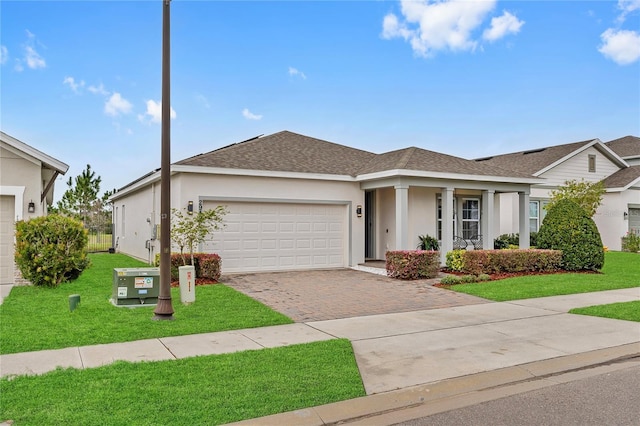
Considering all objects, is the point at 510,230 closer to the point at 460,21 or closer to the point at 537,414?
the point at 460,21

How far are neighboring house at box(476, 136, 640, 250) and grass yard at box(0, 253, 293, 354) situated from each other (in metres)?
16.6

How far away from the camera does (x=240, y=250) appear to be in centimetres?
1498

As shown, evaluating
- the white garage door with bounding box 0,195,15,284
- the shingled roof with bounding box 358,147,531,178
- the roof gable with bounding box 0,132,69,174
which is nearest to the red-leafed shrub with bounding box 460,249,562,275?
the shingled roof with bounding box 358,147,531,178

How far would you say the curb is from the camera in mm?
4480

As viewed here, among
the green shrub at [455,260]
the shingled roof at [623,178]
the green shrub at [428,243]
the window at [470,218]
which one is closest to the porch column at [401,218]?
the green shrub at [455,260]

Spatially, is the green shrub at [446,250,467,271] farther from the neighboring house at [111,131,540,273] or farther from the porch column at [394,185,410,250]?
the porch column at [394,185,410,250]

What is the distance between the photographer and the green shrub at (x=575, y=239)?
15398mm

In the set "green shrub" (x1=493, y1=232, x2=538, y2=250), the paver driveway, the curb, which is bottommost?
the curb

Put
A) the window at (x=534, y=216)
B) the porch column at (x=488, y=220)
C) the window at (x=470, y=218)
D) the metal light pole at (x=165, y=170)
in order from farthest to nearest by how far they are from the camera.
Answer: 1. the window at (x=534, y=216)
2. the window at (x=470, y=218)
3. the porch column at (x=488, y=220)
4. the metal light pole at (x=165, y=170)

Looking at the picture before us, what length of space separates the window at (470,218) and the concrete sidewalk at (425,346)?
31.7 feet

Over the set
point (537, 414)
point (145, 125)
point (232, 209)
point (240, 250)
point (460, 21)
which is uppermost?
point (460, 21)

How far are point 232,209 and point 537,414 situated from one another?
11.5 m

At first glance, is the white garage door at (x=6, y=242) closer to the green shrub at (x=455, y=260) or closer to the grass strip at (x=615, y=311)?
the green shrub at (x=455, y=260)

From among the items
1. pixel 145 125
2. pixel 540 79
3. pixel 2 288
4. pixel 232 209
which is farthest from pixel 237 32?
pixel 540 79
